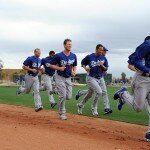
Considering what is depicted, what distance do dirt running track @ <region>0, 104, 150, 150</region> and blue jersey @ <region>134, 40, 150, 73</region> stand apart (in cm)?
157

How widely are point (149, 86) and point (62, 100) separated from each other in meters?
3.81

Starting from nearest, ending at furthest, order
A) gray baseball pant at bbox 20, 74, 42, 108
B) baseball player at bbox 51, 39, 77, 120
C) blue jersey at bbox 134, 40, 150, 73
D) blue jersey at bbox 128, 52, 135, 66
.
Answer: blue jersey at bbox 134, 40, 150, 73 → blue jersey at bbox 128, 52, 135, 66 → baseball player at bbox 51, 39, 77, 120 → gray baseball pant at bbox 20, 74, 42, 108

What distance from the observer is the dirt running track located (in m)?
9.04

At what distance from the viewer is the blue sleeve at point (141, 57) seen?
10.2 meters

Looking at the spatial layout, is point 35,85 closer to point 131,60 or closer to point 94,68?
point 94,68

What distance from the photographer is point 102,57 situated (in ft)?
50.6

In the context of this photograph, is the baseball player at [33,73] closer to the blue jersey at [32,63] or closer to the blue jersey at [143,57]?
the blue jersey at [32,63]

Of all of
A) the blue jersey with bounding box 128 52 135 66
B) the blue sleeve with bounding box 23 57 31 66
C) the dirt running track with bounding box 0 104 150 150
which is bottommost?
the dirt running track with bounding box 0 104 150 150

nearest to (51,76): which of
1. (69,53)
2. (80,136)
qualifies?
(69,53)

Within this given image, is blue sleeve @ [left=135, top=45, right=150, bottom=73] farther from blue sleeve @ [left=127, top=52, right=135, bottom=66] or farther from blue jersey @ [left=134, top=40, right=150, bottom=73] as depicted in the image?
blue sleeve @ [left=127, top=52, right=135, bottom=66]

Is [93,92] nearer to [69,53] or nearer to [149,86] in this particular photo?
[69,53]

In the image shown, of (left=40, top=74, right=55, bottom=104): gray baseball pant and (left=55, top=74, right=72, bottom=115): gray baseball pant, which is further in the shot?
(left=40, top=74, right=55, bottom=104): gray baseball pant

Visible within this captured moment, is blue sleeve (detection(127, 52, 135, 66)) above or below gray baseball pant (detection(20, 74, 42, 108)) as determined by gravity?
above

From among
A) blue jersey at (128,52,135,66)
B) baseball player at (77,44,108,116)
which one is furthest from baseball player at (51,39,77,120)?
blue jersey at (128,52,135,66)
